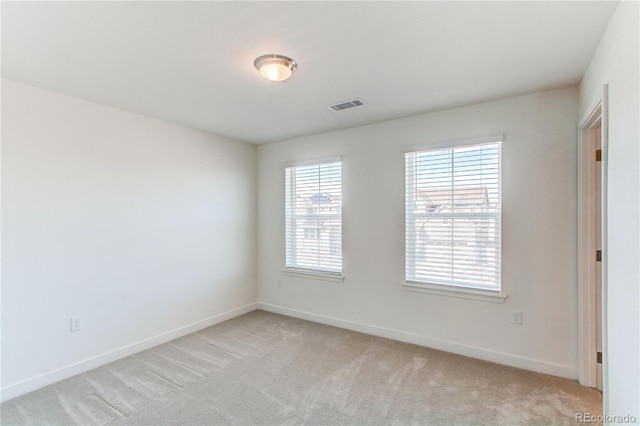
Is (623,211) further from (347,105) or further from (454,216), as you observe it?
(347,105)

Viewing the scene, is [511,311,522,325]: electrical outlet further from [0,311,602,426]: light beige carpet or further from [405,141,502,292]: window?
[0,311,602,426]: light beige carpet

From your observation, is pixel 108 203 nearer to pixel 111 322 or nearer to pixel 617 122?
pixel 111 322

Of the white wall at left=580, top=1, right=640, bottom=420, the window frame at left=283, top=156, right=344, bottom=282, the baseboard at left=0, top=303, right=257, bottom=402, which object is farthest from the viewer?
the window frame at left=283, top=156, right=344, bottom=282

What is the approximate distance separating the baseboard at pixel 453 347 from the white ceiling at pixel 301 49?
2523 mm

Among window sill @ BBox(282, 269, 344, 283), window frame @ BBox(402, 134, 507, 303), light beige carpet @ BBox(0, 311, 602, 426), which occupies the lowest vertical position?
light beige carpet @ BBox(0, 311, 602, 426)

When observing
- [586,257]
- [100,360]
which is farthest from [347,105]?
[100,360]

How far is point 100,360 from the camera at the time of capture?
306 cm

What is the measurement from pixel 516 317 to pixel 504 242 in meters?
0.72

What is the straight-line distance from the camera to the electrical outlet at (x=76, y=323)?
2899 mm

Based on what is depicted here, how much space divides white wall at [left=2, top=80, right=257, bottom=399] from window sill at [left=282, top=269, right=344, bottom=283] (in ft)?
2.89

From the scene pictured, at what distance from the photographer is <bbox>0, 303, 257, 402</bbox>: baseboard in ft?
8.34

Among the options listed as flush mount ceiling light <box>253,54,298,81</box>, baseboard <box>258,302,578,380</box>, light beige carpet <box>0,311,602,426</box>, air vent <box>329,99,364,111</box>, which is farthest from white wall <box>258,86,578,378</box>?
flush mount ceiling light <box>253,54,298,81</box>

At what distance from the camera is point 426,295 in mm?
3434

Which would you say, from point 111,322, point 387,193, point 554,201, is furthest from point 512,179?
point 111,322
